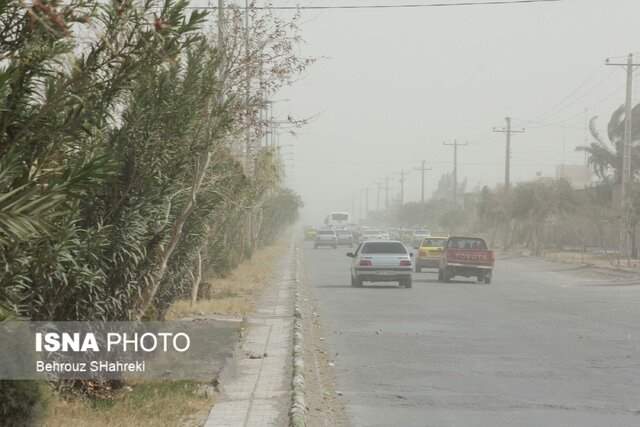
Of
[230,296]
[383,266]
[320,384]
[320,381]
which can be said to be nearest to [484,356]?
[320,381]

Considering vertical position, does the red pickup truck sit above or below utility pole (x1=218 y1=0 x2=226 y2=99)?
below

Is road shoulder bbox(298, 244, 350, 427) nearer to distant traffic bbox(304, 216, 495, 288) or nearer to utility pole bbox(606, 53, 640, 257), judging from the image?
distant traffic bbox(304, 216, 495, 288)

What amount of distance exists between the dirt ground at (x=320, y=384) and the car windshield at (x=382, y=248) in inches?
597

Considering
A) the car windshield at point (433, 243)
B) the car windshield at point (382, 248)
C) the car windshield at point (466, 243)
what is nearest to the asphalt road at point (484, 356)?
the car windshield at point (382, 248)

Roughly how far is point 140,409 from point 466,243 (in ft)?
110

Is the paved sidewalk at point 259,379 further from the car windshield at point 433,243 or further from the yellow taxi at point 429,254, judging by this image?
the car windshield at point 433,243

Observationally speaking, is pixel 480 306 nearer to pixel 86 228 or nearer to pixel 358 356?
pixel 358 356

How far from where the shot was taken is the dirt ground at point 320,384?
42.3 feet

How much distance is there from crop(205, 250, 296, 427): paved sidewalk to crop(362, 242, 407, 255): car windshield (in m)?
13.8

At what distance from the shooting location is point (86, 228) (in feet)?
41.9

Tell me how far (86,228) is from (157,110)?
154cm

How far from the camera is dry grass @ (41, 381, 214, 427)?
37.8ft

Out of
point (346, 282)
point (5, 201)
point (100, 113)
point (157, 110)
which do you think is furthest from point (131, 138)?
point (346, 282)

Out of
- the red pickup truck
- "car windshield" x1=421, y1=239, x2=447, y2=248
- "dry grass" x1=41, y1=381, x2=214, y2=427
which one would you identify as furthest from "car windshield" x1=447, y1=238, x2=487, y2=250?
"dry grass" x1=41, y1=381, x2=214, y2=427
